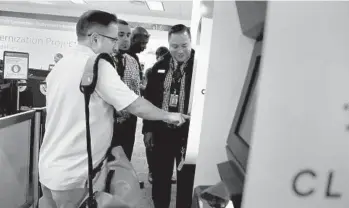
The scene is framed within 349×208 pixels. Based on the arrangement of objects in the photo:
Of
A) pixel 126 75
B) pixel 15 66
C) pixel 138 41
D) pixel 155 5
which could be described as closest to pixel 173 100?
pixel 126 75

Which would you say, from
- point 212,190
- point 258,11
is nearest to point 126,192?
point 212,190

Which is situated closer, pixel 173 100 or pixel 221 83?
pixel 221 83

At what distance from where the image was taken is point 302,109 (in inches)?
17.4

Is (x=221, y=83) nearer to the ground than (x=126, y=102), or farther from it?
farther from it

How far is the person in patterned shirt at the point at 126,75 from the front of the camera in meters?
2.95

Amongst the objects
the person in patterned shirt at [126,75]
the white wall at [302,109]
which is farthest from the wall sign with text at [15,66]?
the white wall at [302,109]

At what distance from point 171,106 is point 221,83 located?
201cm

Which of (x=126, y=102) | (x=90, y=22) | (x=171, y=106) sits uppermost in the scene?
(x=90, y=22)

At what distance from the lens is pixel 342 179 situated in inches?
18.0

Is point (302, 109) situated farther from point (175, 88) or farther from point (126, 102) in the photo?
point (175, 88)

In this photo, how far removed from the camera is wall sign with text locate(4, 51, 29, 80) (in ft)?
14.9

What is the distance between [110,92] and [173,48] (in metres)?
1.16

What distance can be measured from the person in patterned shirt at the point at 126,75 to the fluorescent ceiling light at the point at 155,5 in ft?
22.8

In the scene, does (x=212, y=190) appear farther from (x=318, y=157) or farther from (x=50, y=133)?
(x=50, y=133)
